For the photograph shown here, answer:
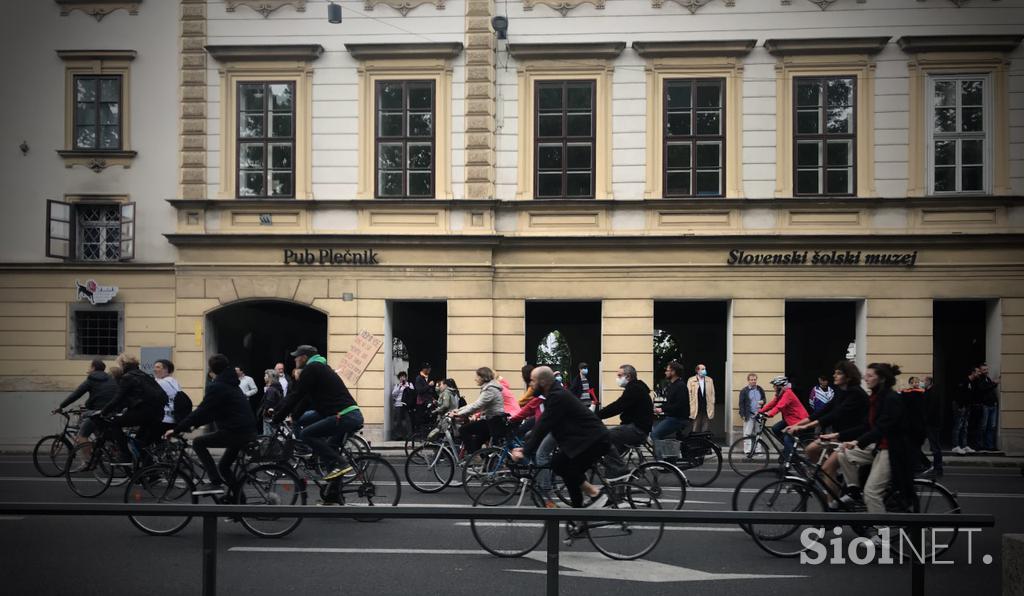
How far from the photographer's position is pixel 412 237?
2069 cm

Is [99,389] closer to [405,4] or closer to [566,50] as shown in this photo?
[405,4]

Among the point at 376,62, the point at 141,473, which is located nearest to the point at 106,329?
the point at 376,62

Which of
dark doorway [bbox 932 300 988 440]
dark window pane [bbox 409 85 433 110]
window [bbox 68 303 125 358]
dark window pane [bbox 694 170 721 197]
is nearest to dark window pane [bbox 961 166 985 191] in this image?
dark doorway [bbox 932 300 988 440]

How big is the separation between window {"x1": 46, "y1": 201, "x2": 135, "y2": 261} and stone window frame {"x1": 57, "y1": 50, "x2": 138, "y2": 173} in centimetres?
96

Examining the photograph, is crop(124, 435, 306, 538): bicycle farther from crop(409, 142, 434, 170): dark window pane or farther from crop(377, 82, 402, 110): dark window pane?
crop(377, 82, 402, 110): dark window pane

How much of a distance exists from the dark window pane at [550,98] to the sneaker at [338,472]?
1248cm

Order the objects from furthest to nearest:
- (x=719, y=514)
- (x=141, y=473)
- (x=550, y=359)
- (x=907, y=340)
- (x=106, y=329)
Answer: (x=550, y=359) → (x=106, y=329) → (x=907, y=340) → (x=141, y=473) → (x=719, y=514)

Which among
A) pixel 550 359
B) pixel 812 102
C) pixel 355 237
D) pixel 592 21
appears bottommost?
pixel 550 359

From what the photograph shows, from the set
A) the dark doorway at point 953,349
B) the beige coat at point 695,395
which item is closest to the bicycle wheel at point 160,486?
Result: the beige coat at point 695,395

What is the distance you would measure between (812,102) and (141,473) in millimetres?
16090

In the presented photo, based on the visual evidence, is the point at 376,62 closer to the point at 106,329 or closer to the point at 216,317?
the point at 216,317

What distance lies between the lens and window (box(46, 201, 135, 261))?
2117 cm

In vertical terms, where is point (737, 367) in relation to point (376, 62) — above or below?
below

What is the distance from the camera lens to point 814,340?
2489 centimetres
